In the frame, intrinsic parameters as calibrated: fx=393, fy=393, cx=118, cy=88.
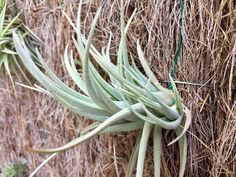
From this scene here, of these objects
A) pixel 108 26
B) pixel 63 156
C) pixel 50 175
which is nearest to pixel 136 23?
pixel 108 26

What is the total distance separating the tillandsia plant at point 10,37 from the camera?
1135 millimetres

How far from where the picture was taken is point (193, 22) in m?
0.74

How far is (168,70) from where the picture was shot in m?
0.79

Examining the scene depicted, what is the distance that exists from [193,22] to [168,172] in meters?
0.31

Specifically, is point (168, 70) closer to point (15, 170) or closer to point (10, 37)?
point (10, 37)

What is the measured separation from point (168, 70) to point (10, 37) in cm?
56

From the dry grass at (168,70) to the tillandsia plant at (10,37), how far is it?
0.03m

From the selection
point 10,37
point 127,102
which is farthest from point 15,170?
point 127,102

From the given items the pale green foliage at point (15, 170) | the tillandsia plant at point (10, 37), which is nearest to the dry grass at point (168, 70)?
the tillandsia plant at point (10, 37)

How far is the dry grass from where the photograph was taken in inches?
27.6

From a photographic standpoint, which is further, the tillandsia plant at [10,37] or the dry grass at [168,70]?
the tillandsia plant at [10,37]

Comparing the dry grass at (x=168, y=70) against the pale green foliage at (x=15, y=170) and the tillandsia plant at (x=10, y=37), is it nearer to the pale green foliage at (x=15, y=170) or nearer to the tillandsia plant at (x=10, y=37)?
the tillandsia plant at (x=10, y=37)

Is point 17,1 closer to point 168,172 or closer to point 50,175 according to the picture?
point 50,175

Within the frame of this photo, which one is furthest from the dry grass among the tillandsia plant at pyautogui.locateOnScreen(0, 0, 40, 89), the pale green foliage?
the pale green foliage
